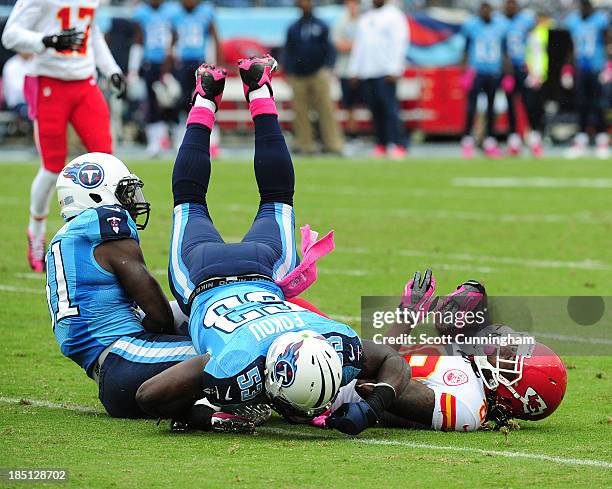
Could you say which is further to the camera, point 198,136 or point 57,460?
point 198,136

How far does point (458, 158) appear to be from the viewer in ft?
70.2

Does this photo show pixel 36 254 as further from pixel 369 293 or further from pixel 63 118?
pixel 369 293

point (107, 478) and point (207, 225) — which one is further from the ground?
point (207, 225)

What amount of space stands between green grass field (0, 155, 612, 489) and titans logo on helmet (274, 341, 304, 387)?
0.29 metres

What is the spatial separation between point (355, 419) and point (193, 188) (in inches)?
60.7

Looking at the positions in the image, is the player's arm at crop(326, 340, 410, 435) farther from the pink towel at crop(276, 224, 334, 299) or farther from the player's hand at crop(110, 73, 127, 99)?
the player's hand at crop(110, 73, 127, 99)

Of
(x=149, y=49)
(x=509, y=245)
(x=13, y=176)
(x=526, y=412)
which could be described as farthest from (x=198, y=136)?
(x=149, y=49)

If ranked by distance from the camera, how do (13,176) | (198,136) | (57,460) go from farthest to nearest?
(13,176) → (198,136) → (57,460)

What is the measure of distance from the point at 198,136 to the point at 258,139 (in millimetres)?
302

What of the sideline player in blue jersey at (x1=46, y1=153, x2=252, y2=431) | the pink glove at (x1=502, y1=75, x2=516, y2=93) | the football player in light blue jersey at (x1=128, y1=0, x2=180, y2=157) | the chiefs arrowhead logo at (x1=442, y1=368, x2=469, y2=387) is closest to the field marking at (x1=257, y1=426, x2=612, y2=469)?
Result: the chiefs arrowhead logo at (x1=442, y1=368, x2=469, y2=387)

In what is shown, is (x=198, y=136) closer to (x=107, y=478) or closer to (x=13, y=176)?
(x=107, y=478)

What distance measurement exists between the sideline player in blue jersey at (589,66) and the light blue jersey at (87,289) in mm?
16726

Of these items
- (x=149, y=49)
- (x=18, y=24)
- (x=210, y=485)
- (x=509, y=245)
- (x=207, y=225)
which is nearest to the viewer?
(x=210, y=485)

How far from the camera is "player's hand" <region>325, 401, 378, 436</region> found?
5508 mm
